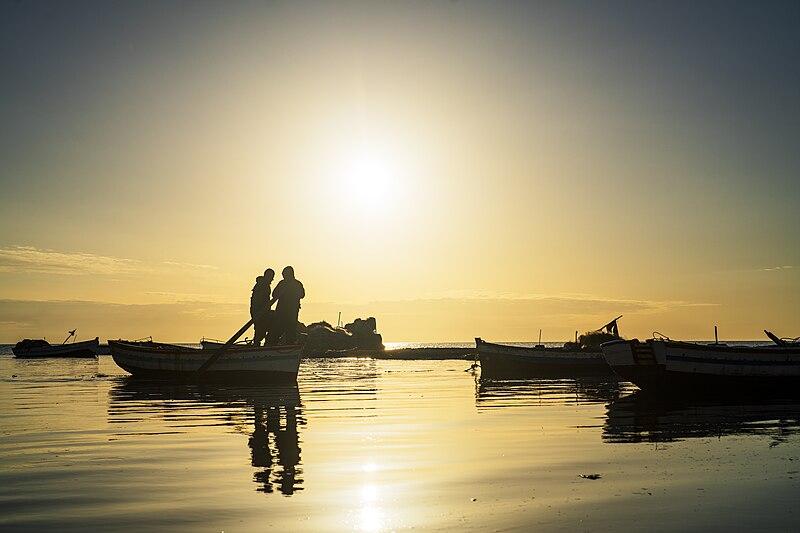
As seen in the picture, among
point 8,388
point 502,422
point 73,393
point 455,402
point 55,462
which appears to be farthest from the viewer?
point 8,388

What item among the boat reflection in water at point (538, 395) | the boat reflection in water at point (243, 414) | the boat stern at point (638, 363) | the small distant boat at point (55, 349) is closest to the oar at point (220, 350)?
the boat reflection in water at point (243, 414)

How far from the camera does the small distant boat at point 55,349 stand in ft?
305

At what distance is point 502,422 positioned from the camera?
1819cm

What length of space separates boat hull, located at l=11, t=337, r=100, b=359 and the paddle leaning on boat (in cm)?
6331

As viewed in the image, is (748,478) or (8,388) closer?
(748,478)

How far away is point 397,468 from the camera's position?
11250 mm

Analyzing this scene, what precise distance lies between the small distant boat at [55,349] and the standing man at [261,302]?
6769 cm

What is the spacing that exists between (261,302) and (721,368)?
19.5 meters

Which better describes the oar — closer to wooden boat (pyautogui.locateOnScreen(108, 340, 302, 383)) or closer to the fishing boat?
wooden boat (pyautogui.locateOnScreen(108, 340, 302, 383))

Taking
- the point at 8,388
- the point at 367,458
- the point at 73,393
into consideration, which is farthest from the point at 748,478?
the point at 8,388

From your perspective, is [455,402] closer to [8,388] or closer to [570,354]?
[8,388]

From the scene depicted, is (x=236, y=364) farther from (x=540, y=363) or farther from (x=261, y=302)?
(x=540, y=363)

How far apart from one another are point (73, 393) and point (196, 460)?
766 inches

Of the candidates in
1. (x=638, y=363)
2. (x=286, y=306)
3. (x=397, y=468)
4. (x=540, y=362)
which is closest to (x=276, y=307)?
(x=286, y=306)
